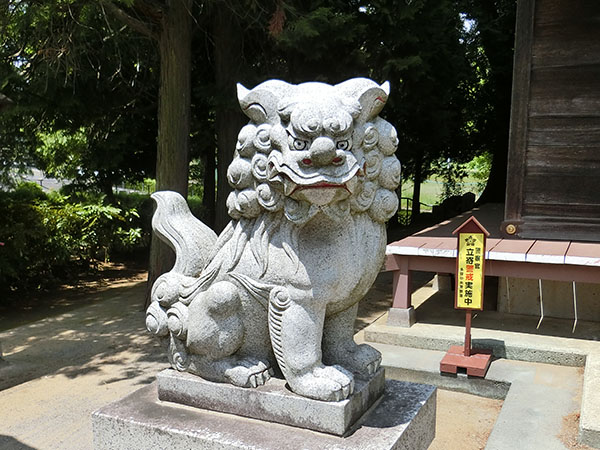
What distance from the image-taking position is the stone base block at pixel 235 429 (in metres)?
2.42

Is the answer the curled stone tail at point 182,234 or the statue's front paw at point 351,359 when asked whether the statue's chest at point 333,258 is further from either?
the curled stone tail at point 182,234

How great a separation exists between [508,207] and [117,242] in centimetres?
714

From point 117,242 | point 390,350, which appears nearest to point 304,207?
point 390,350

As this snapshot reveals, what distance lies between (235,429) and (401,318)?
13.3ft

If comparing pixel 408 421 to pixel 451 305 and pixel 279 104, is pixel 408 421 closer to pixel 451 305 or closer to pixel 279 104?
pixel 279 104

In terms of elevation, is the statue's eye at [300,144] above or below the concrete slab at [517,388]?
above

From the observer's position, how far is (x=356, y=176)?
7.77 feet

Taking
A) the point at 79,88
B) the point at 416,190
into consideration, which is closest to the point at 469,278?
the point at 79,88

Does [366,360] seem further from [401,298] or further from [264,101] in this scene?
[401,298]

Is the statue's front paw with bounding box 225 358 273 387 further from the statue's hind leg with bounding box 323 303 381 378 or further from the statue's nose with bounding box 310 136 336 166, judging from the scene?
the statue's nose with bounding box 310 136 336 166

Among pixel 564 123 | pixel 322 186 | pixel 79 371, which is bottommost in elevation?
pixel 79 371

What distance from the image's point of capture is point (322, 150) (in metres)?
2.27

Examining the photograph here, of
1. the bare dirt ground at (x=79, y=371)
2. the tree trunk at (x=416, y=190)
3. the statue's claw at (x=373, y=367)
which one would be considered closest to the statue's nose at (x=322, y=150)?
the statue's claw at (x=373, y=367)

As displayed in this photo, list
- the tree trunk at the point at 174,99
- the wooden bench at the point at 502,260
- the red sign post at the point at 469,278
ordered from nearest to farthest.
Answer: the red sign post at the point at 469,278 < the wooden bench at the point at 502,260 < the tree trunk at the point at 174,99
